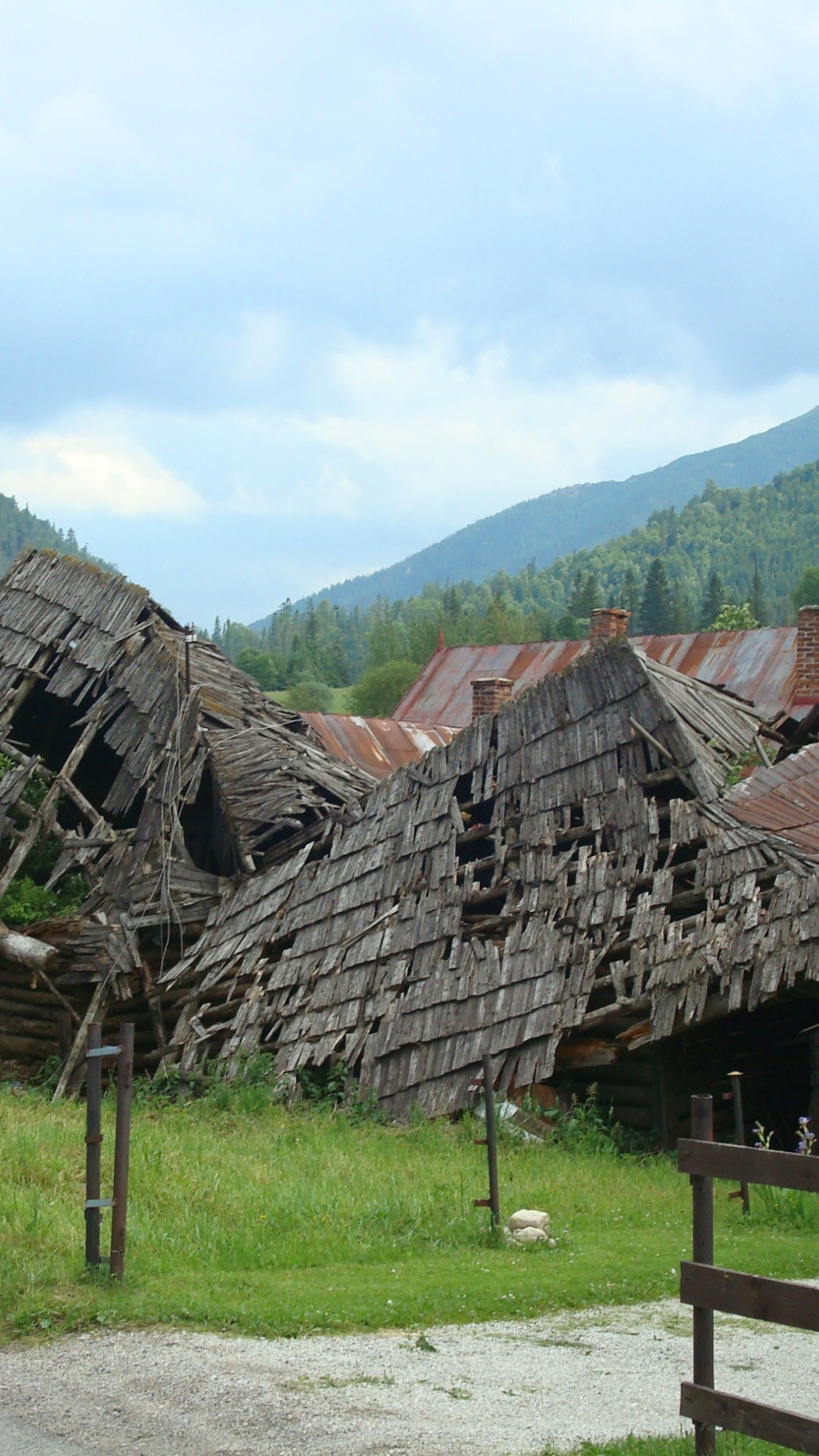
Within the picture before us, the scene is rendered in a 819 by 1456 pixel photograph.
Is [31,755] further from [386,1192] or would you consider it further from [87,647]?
[386,1192]

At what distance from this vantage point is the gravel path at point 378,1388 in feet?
19.6

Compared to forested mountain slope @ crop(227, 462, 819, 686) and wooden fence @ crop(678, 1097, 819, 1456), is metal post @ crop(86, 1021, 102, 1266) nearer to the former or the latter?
wooden fence @ crop(678, 1097, 819, 1456)

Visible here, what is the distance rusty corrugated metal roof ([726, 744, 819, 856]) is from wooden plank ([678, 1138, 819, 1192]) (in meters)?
9.65

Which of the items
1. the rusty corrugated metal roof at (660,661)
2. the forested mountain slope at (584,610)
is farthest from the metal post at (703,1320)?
the forested mountain slope at (584,610)

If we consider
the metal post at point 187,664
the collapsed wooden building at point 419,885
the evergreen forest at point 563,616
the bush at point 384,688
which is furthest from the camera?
the evergreen forest at point 563,616

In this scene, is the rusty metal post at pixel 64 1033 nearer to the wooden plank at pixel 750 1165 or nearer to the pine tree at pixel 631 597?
the wooden plank at pixel 750 1165

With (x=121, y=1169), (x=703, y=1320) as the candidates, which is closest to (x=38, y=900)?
(x=121, y=1169)

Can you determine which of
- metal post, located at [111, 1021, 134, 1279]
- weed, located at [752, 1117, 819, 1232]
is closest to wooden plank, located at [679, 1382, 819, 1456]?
metal post, located at [111, 1021, 134, 1279]

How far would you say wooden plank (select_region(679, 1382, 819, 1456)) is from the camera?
4887mm

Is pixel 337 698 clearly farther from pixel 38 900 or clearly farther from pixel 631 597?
pixel 38 900

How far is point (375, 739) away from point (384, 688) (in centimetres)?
7139

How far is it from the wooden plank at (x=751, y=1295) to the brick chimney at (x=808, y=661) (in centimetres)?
2109

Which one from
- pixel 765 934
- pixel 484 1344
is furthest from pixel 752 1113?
pixel 484 1344

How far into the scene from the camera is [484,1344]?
7629 millimetres
